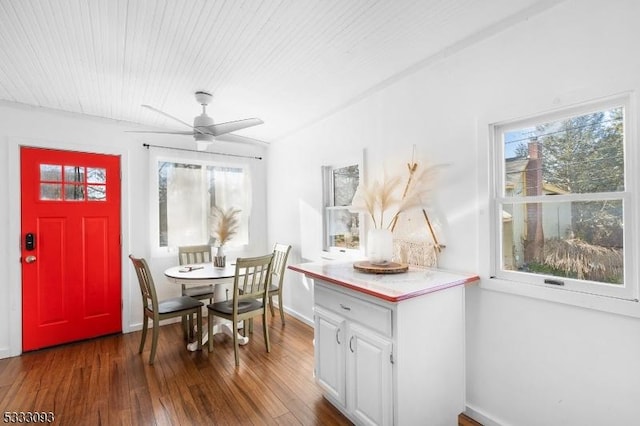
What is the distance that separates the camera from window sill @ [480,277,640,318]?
4.57 ft

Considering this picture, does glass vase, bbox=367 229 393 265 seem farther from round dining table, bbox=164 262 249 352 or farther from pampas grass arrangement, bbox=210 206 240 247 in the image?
pampas grass arrangement, bbox=210 206 240 247

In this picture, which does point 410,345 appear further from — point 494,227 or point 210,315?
point 210,315

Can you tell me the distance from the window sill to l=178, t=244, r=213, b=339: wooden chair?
292 cm

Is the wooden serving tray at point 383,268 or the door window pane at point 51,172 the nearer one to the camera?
the wooden serving tray at point 383,268

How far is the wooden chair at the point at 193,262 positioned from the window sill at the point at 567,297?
292cm

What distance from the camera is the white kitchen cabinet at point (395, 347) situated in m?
1.64

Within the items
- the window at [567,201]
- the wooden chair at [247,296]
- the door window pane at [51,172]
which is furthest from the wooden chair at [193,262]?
the window at [567,201]

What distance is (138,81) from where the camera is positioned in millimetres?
2533

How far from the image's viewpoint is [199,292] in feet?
11.6

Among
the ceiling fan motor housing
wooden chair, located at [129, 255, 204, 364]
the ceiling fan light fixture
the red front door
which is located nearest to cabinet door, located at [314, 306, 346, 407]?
wooden chair, located at [129, 255, 204, 364]

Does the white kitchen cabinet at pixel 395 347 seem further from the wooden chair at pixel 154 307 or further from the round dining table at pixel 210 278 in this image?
the wooden chair at pixel 154 307

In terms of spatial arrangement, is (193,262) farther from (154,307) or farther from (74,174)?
(74,174)

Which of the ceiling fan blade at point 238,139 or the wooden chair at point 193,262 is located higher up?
the ceiling fan blade at point 238,139

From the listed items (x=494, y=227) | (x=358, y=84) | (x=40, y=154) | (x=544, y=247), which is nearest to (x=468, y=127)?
(x=494, y=227)
